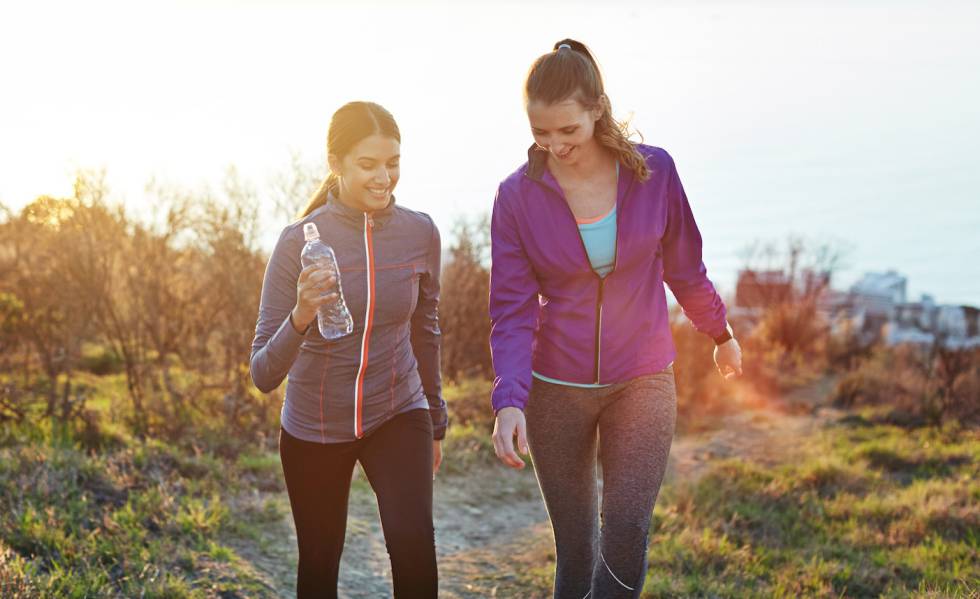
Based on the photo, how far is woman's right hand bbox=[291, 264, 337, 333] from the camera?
281 cm

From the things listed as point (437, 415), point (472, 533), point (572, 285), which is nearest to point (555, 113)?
point (572, 285)

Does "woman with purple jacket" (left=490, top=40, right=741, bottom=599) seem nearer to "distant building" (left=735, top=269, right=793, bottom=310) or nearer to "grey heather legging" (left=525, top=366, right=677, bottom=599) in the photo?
"grey heather legging" (left=525, top=366, right=677, bottom=599)

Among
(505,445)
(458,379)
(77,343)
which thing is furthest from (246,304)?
(505,445)

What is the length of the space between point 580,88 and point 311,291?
3.55 ft

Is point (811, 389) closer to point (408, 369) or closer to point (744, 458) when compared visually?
point (744, 458)

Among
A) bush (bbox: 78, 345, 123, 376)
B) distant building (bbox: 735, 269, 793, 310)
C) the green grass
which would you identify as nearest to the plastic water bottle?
the green grass

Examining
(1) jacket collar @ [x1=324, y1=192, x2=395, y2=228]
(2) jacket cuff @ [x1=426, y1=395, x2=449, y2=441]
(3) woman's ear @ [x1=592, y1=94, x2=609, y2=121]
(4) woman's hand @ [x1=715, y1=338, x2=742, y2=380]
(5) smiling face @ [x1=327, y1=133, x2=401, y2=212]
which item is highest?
(3) woman's ear @ [x1=592, y1=94, x2=609, y2=121]

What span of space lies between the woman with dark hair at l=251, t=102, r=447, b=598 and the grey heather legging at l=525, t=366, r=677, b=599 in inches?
17.4

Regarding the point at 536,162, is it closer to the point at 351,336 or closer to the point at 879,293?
the point at 351,336

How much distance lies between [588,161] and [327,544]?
1622 millimetres

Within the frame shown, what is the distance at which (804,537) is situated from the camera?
19.5 ft

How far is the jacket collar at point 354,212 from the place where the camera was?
316cm

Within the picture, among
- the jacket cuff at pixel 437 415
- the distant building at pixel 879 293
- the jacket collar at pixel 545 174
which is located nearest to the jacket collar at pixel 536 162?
the jacket collar at pixel 545 174

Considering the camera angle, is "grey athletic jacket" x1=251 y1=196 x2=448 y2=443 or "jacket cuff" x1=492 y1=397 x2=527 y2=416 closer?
"jacket cuff" x1=492 y1=397 x2=527 y2=416
